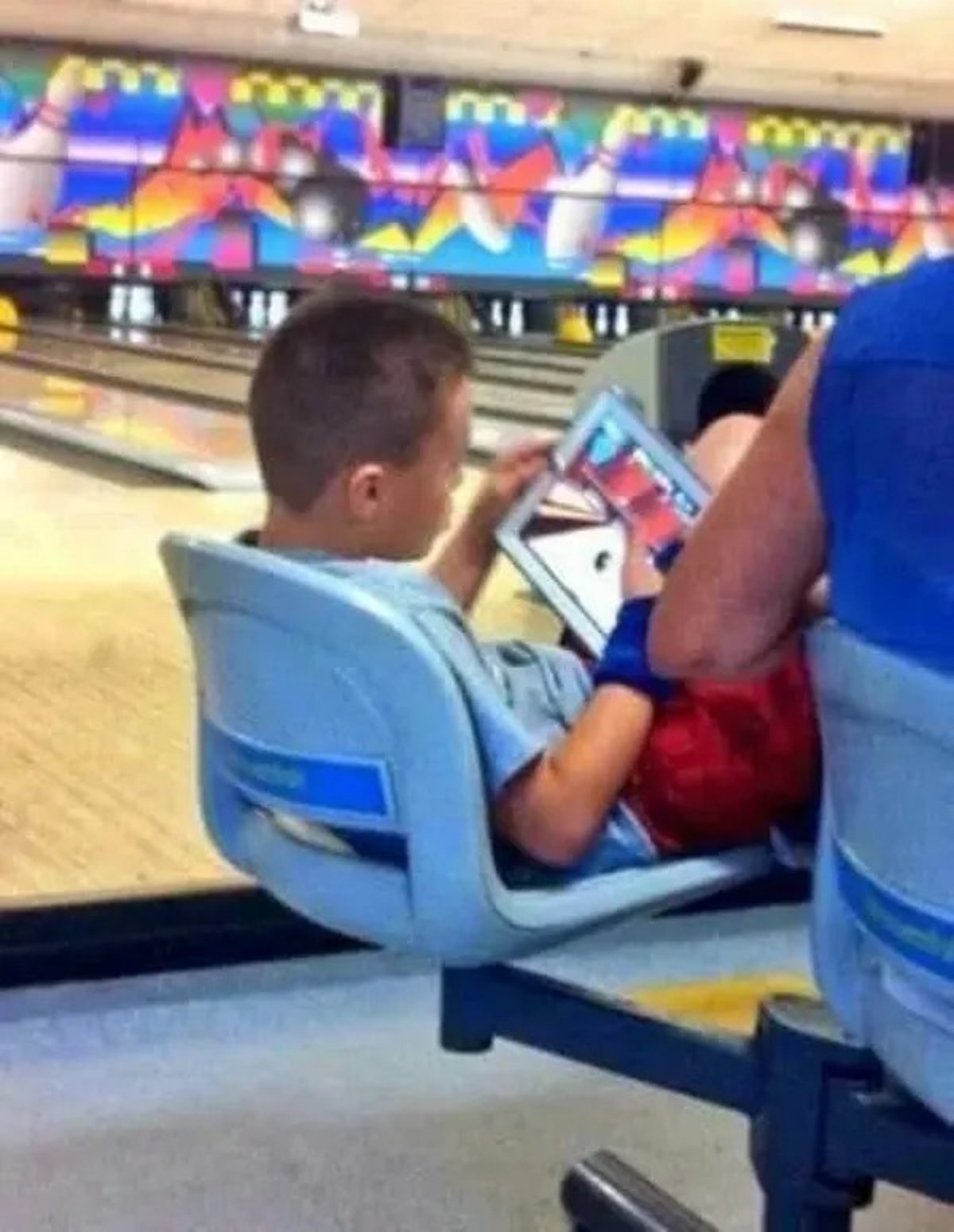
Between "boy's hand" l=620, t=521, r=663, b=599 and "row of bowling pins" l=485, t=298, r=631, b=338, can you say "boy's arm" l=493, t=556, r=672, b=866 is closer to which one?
"boy's hand" l=620, t=521, r=663, b=599

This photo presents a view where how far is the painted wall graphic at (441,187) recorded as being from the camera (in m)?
10.9

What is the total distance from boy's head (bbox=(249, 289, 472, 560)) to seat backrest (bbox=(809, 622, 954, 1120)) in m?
0.47

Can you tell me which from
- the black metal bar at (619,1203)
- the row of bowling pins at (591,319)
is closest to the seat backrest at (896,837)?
the black metal bar at (619,1203)

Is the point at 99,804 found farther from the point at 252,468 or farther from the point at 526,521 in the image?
the point at 252,468

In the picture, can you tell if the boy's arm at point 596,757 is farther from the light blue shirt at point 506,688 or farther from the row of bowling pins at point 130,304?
the row of bowling pins at point 130,304

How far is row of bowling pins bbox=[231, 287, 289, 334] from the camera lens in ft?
37.5

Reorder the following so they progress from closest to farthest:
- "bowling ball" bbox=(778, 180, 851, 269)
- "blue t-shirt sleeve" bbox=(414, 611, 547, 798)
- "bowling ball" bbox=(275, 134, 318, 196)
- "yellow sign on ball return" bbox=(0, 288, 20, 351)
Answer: "blue t-shirt sleeve" bbox=(414, 611, 547, 798) < "yellow sign on ball return" bbox=(0, 288, 20, 351) < "bowling ball" bbox=(275, 134, 318, 196) < "bowling ball" bbox=(778, 180, 851, 269)

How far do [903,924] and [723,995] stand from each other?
1159mm

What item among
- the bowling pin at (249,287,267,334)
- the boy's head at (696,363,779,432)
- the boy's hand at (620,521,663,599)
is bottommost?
the bowling pin at (249,287,267,334)

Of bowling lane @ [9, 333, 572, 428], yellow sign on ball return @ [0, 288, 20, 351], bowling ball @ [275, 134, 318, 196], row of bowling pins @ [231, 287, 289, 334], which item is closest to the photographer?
bowling lane @ [9, 333, 572, 428]

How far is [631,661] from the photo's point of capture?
145 cm

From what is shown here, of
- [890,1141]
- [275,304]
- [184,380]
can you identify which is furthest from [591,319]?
[890,1141]

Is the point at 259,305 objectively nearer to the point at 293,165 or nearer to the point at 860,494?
the point at 293,165

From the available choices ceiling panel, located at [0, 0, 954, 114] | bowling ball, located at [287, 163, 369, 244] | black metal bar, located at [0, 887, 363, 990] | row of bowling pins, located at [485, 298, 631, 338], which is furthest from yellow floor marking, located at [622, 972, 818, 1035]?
row of bowling pins, located at [485, 298, 631, 338]
